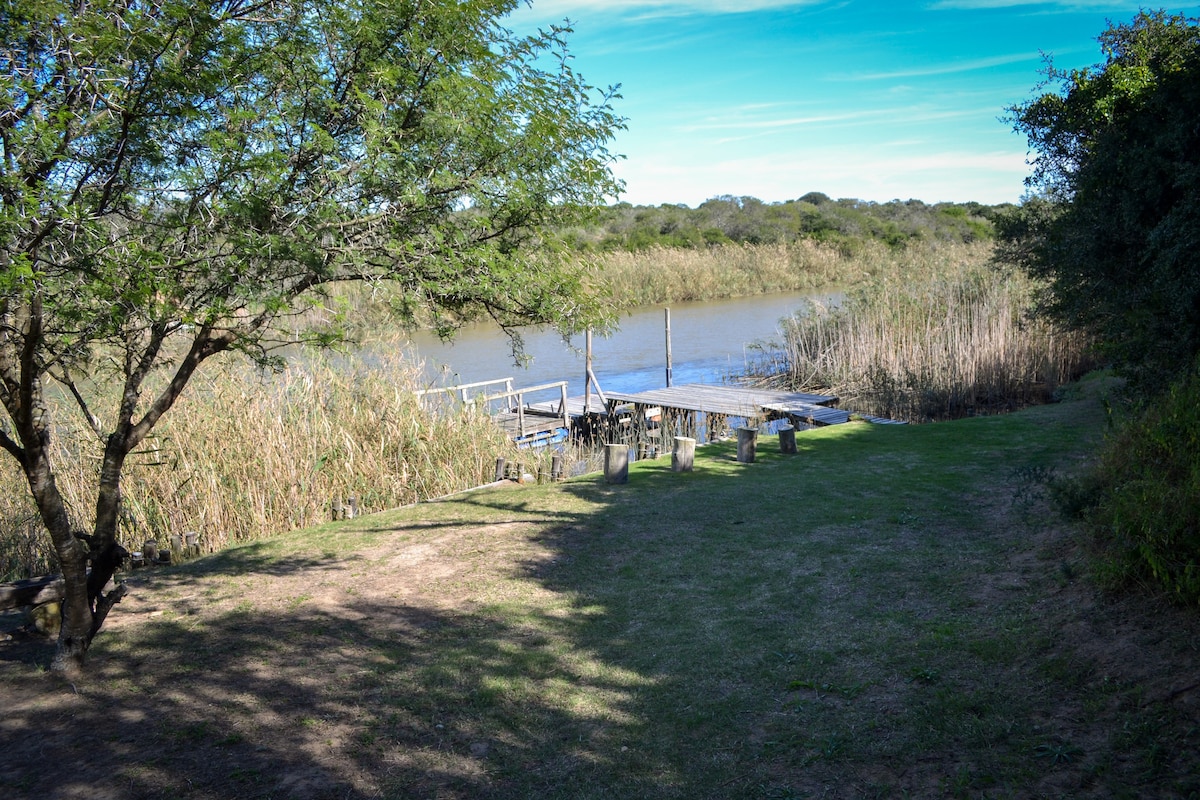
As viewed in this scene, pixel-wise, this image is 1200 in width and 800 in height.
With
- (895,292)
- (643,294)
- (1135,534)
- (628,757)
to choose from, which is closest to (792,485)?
(1135,534)

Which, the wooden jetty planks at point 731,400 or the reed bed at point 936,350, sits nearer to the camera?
the wooden jetty planks at point 731,400

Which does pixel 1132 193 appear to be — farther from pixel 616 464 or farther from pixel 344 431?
pixel 344 431

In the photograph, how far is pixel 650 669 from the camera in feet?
16.1

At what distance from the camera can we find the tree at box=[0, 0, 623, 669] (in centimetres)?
390

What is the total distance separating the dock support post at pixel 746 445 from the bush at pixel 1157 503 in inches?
193

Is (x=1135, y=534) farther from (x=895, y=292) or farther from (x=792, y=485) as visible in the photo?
(x=895, y=292)

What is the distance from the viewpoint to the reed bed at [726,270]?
119 feet

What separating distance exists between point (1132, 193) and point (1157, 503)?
3.92 metres

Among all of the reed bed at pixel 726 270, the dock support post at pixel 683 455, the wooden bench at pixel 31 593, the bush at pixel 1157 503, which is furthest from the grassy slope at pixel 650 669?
the reed bed at pixel 726 270

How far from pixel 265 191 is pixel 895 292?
16.9 meters

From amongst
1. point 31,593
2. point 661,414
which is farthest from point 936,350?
point 31,593

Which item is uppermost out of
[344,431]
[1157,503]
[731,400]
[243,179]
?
[243,179]

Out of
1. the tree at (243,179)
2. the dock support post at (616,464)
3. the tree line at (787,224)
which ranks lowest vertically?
the dock support post at (616,464)

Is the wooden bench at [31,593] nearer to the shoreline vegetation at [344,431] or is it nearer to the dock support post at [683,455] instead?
the shoreline vegetation at [344,431]
